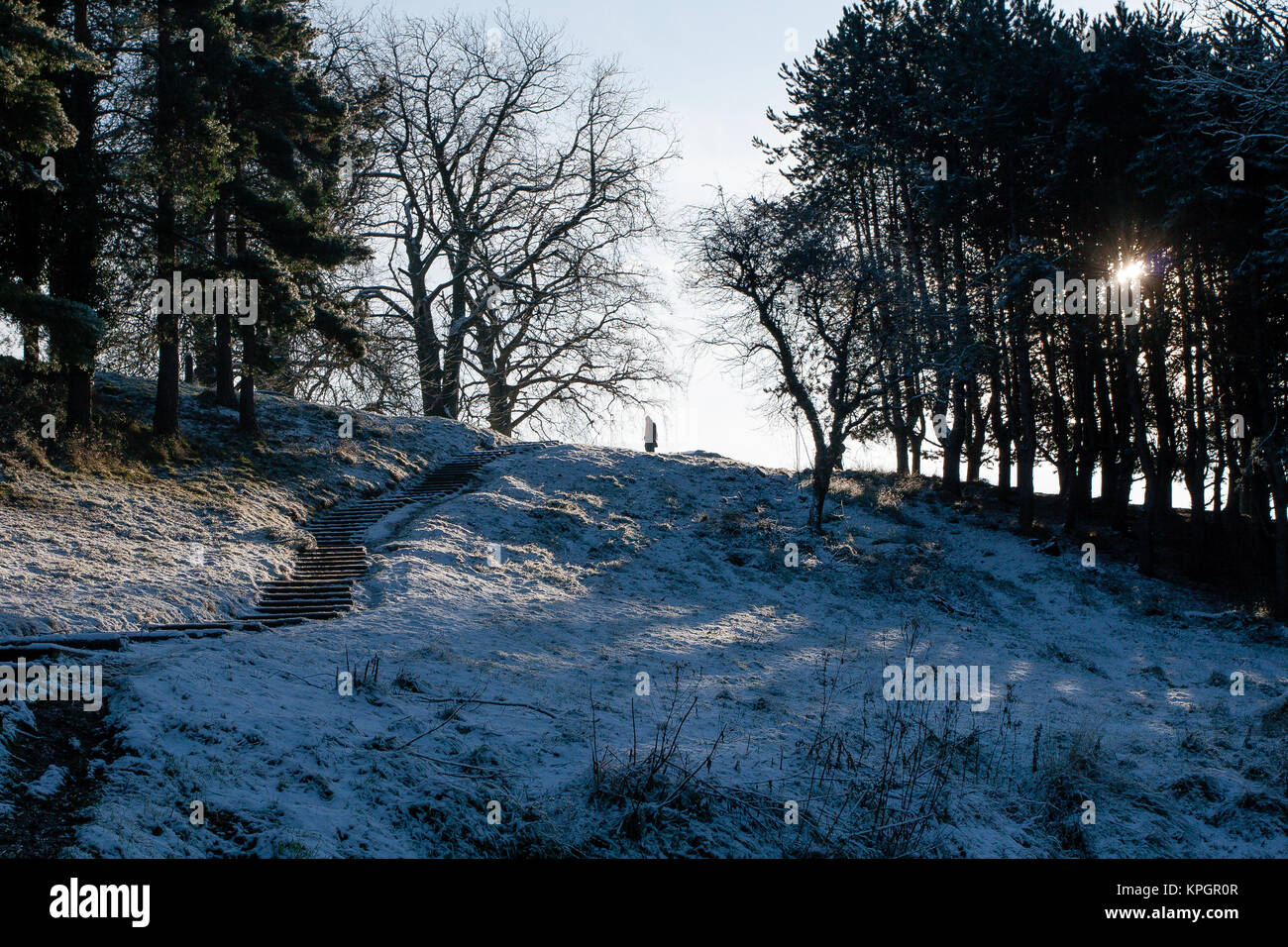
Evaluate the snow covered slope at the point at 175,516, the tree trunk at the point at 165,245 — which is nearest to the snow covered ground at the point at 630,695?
the snow covered slope at the point at 175,516

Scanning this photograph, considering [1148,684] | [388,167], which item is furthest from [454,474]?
[1148,684]

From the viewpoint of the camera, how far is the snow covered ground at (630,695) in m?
7.27

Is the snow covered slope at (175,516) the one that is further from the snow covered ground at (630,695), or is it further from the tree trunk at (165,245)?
the tree trunk at (165,245)

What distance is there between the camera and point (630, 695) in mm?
11250

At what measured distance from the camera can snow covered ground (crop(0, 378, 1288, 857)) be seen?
7.27m

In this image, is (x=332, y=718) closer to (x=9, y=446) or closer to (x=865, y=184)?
(x=9, y=446)

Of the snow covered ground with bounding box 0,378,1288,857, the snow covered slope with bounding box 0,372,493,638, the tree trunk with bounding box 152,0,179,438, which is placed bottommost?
the snow covered ground with bounding box 0,378,1288,857

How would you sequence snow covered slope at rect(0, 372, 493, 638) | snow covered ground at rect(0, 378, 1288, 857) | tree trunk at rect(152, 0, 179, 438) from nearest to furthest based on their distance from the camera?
snow covered ground at rect(0, 378, 1288, 857) → snow covered slope at rect(0, 372, 493, 638) → tree trunk at rect(152, 0, 179, 438)

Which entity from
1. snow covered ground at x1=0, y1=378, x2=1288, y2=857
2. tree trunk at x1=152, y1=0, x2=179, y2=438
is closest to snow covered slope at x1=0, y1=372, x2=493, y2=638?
snow covered ground at x1=0, y1=378, x2=1288, y2=857

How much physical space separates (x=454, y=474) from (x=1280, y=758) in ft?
64.5

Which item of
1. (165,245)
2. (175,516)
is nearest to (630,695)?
(175,516)

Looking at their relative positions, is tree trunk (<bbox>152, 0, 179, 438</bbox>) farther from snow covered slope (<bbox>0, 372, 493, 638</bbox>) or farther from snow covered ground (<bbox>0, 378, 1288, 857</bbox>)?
snow covered ground (<bbox>0, 378, 1288, 857</bbox>)

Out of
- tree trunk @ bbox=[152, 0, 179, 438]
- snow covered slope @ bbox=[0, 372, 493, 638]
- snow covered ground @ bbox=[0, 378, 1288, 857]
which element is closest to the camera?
snow covered ground @ bbox=[0, 378, 1288, 857]

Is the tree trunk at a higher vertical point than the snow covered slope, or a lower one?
higher
